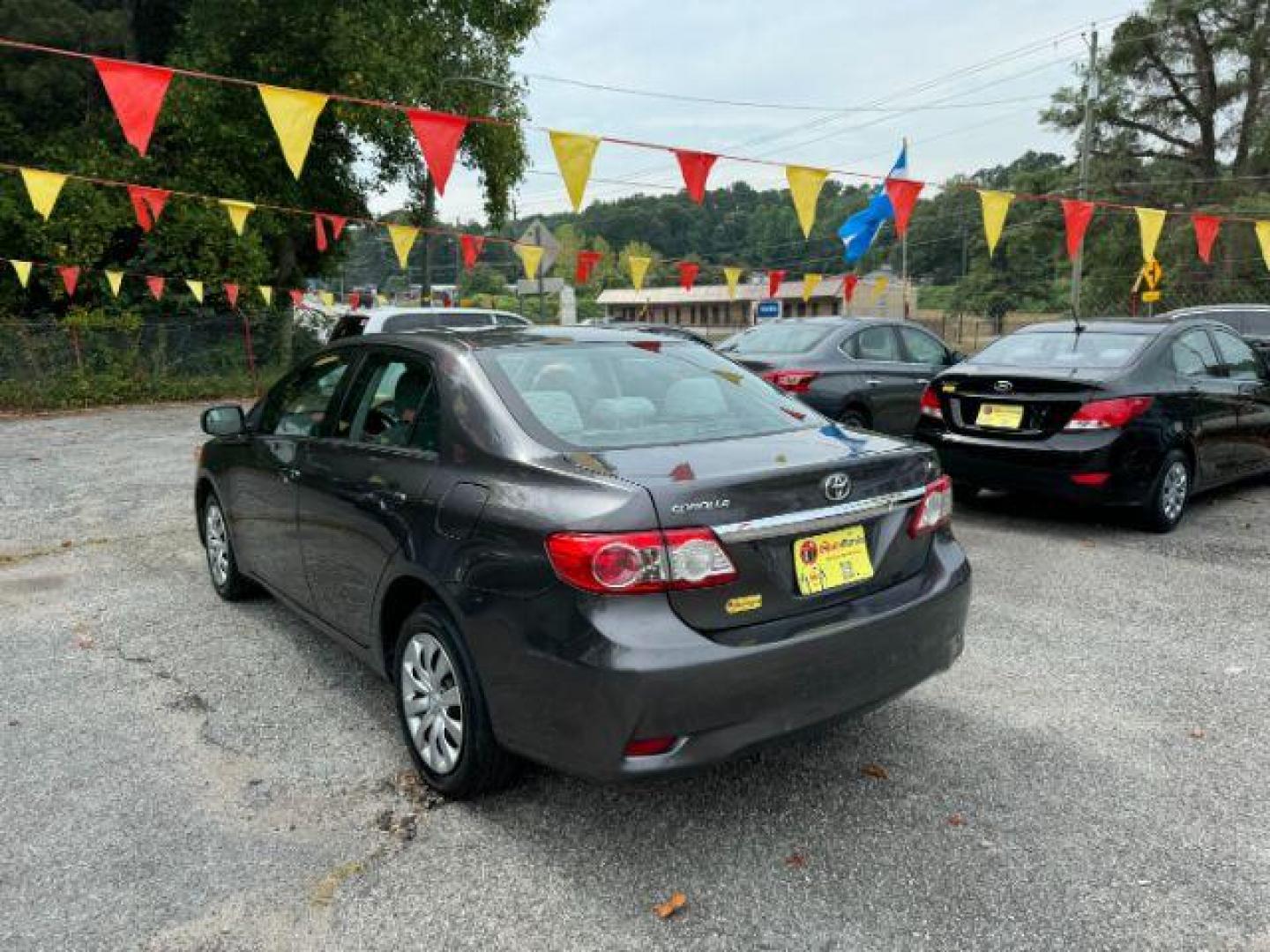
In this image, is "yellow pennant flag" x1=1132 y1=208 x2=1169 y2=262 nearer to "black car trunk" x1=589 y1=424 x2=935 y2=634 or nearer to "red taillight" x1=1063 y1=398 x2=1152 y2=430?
"red taillight" x1=1063 y1=398 x2=1152 y2=430

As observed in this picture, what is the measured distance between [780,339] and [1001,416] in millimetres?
3087

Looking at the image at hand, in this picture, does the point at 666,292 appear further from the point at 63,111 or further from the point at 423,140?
the point at 423,140

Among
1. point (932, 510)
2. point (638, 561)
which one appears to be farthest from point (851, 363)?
point (638, 561)

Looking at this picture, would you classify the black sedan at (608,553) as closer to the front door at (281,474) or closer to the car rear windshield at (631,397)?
the car rear windshield at (631,397)

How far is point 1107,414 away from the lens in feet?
20.5

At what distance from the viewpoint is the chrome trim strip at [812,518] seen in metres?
2.55

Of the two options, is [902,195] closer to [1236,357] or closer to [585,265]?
[1236,357]

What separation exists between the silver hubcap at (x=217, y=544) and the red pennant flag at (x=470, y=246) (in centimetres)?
1243

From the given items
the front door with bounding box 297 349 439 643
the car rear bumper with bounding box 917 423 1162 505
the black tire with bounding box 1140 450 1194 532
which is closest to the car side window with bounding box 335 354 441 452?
the front door with bounding box 297 349 439 643

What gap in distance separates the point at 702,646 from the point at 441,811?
1153mm

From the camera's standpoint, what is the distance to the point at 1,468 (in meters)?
10.5

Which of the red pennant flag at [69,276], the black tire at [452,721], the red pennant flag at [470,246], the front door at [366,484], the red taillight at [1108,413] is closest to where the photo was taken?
the black tire at [452,721]

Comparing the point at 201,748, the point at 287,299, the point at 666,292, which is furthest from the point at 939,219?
the point at 201,748

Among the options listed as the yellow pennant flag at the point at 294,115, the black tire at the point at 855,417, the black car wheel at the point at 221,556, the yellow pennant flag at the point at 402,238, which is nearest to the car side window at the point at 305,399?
the black car wheel at the point at 221,556
